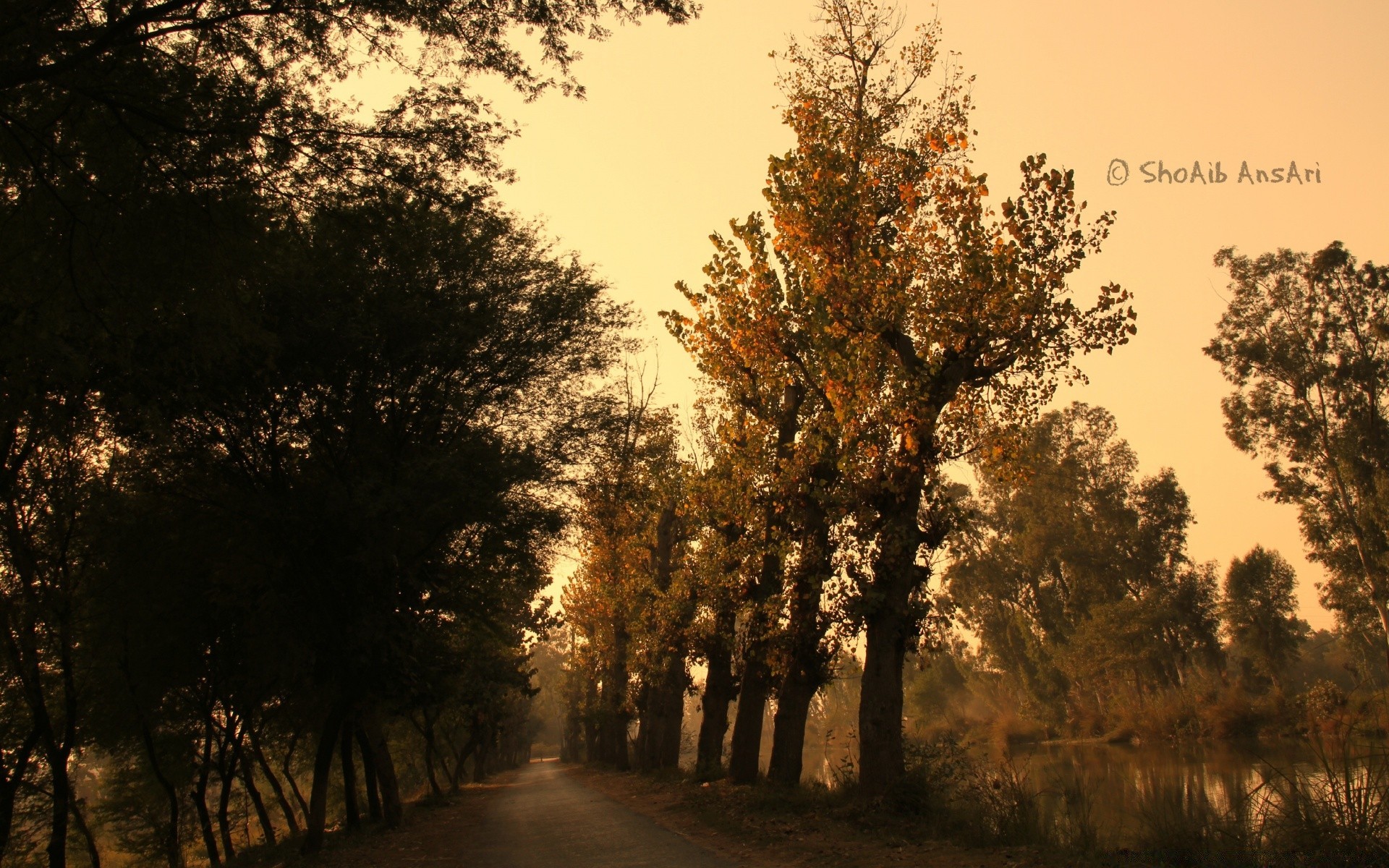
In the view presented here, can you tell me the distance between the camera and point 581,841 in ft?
50.8

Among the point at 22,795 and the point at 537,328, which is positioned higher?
the point at 537,328

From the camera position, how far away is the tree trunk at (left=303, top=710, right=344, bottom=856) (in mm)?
17484

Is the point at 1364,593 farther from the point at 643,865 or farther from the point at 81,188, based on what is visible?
the point at 81,188

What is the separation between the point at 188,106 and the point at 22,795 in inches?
885

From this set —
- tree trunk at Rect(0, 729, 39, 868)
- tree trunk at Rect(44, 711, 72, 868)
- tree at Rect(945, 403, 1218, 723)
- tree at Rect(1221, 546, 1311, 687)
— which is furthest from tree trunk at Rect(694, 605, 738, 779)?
tree at Rect(1221, 546, 1311, 687)

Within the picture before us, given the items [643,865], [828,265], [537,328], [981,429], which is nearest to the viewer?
[643,865]

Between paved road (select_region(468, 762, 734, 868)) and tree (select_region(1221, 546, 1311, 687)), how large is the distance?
41.2m

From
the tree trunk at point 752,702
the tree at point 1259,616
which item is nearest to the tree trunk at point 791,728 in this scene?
the tree trunk at point 752,702

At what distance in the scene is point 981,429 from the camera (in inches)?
545

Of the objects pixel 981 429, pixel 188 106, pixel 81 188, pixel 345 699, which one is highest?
pixel 188 106

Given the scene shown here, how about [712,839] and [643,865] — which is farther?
[712,839]

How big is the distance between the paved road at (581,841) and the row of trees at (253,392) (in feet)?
10.2

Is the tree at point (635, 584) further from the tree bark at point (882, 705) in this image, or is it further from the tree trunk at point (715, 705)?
the tree bark at point (882, 705)

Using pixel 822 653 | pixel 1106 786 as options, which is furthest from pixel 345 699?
pixel 1106 786
